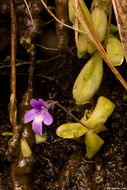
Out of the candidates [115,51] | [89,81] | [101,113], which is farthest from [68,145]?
[115,51]

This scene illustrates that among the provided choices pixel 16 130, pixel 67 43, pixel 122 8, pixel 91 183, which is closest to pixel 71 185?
pixel 91 183

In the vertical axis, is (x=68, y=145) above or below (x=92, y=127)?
below

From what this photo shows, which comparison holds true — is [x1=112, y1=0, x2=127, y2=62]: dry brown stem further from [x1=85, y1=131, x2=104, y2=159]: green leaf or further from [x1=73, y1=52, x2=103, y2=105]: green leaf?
[x1=85, y1=131, x2=104, y2=159]: green leaf

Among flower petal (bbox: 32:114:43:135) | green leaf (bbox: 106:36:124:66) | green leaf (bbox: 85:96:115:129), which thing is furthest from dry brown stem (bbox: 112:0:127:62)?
flower petal (bbox: 32:114:43:135)

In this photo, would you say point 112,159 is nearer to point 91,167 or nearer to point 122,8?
point 91,167

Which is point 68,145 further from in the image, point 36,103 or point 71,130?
point 36,103
